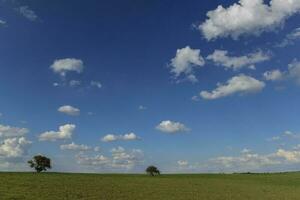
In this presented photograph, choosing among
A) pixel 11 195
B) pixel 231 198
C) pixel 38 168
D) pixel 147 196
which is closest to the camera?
pixel 11 195

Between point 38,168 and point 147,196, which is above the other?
point 38,168

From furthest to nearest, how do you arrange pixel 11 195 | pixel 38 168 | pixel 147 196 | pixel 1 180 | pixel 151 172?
pixel 151 172, pixel 38 168, pixel 1 180, pixel 147 196, pixel 11 195

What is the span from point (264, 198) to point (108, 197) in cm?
2257

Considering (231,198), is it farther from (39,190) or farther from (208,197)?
(39,190)

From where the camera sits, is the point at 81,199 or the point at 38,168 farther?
the point at 38,168

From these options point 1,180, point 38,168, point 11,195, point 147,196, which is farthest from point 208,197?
point 38,168

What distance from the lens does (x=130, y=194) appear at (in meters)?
54.7

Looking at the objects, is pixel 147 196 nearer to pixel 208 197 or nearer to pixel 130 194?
pixel 130 194

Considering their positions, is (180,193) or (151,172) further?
(151,172)

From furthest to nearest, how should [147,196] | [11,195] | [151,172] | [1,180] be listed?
1. [151,172]
2. [1,180]
3. [147,196]
4. [11,195]

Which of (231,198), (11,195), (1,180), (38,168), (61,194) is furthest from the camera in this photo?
(38,168)

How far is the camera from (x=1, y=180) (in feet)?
199

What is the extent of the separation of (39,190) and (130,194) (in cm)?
1111

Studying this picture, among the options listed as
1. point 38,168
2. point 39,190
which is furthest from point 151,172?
point 39,190
